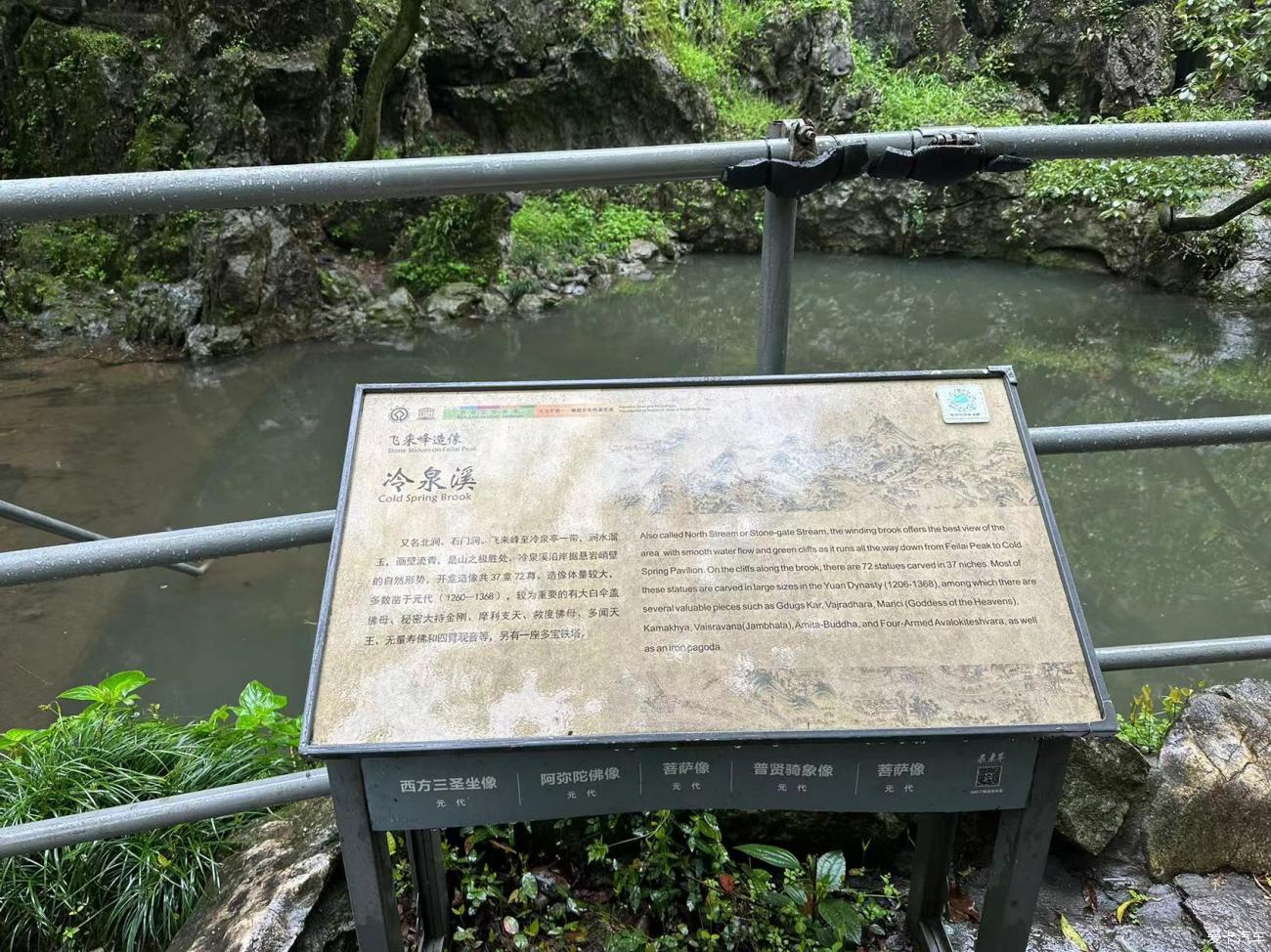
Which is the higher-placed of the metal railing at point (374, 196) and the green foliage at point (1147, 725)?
the metal railing at point (374, 196)

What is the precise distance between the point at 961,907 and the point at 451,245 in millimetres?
8210

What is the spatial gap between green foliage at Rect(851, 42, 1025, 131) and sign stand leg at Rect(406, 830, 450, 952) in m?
11.7

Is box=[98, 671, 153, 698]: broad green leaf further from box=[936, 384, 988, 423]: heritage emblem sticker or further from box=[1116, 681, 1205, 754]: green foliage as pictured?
box=[1116, 681, 1205, 754]: green foliage

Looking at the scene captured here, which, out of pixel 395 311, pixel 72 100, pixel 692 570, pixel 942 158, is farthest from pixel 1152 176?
pixel 72 100

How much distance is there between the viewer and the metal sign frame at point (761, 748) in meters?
0.94

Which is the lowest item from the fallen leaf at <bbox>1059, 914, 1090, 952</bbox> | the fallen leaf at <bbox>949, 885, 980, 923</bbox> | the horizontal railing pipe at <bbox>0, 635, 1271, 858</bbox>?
the fallen leaf at <bbox>949, 885, 980, 923</bbox>

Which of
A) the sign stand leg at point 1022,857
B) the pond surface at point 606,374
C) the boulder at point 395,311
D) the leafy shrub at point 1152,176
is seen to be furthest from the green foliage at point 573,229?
the sign stand leg at point 1022,857

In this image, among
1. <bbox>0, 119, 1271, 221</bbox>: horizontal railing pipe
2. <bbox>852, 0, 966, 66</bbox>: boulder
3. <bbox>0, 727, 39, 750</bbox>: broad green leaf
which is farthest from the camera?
<bbox>852, 0, 966, 66</bbox>: boulder

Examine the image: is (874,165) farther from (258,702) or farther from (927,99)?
(927,99)

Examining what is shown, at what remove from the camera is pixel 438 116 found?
11062mm

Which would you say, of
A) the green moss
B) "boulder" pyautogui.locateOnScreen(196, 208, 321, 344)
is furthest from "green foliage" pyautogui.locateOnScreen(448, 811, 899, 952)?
the green moss

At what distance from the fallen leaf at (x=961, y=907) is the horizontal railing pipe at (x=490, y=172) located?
49.5 inches

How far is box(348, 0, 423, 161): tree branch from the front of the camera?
25.3ft

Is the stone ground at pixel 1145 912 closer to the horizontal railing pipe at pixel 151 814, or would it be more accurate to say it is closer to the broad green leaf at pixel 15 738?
the horizontal railing pipe at pixel 151 814
